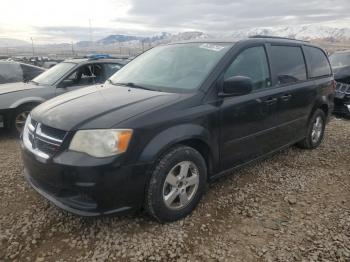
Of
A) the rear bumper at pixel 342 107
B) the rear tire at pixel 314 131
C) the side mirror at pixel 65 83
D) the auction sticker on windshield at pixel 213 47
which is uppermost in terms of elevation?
the auction sticker on windshield at pixel 213 47

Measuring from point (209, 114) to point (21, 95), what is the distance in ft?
14.0

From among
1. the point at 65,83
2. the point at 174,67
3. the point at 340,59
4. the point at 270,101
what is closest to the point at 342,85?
the point at 340,59

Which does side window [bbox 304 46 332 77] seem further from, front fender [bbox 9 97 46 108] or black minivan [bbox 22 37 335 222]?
front fender [bbox 9 97 46 108]

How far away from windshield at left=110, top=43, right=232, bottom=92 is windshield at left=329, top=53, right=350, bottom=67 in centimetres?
691

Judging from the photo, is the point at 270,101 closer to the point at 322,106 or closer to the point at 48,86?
the point at 322,106

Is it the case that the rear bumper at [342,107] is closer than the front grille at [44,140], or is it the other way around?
the front grille at [44,140]

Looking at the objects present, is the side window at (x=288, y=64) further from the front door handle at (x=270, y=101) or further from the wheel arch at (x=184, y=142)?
the wheel arch at (x=184, y=142)

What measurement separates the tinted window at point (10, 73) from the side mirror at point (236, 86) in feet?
20.4

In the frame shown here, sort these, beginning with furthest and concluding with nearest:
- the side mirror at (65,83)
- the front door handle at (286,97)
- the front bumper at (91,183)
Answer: the side mirror at (65,83) < the front door handle at (286,97) < the front bumper at (91,183)

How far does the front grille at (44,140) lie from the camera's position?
287cm

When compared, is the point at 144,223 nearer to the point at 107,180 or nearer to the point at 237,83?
the point at 107,180

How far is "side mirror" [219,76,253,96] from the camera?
337 cm

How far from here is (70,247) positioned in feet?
9.52

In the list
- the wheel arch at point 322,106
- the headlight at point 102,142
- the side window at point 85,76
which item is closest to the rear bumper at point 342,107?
the wheel arch at point 322,106
